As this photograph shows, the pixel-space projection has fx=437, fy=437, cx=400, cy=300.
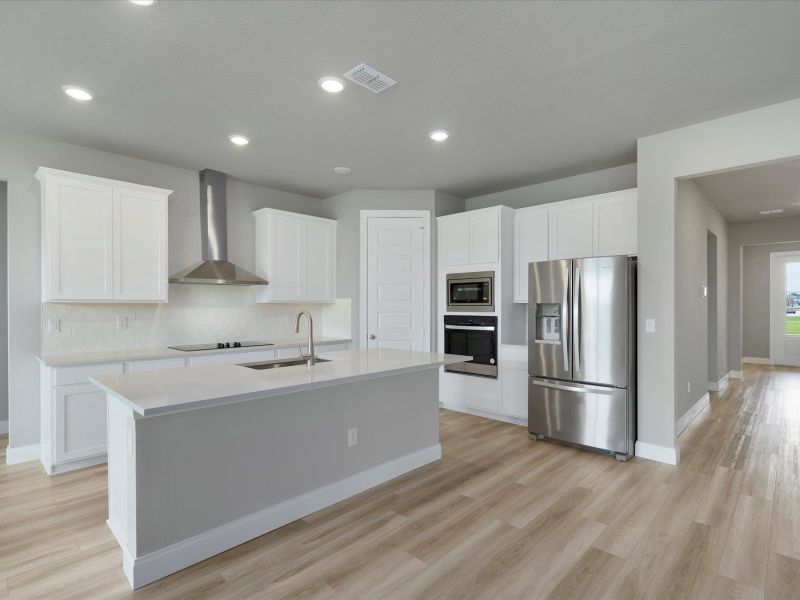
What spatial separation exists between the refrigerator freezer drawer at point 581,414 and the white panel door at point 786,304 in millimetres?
7327

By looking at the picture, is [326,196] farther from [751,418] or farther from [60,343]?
[751,418]

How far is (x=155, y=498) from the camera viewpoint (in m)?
2.11

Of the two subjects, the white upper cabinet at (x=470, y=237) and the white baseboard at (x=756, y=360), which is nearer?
the white upper cabinet at (x=470, y=237)

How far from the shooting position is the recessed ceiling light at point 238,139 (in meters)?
3.70

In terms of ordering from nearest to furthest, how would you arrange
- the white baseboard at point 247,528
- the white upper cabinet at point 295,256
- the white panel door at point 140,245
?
the white baseboard at point 247,528 < the white panel door at point 140,245 < the white upper cabinet at point 295,256

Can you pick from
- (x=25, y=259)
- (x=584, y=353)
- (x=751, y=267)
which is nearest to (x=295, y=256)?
(x=25, y=259)

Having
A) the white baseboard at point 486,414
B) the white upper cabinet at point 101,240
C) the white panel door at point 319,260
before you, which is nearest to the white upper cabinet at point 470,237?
the white panel door at point 319,260

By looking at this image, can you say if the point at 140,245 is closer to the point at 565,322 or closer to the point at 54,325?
the point at 54,325

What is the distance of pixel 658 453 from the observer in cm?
364


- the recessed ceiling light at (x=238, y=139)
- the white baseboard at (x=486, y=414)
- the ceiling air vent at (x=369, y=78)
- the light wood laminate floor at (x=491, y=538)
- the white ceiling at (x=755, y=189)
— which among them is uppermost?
the recessed ceiling light at (x=238, y=139)

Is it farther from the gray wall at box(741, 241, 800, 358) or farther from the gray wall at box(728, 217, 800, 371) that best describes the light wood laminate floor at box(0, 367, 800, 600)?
the gray wall at box(741, 241, 800, 358)

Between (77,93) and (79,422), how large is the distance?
2410 millimetres

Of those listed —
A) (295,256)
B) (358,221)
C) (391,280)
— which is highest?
(358,221)

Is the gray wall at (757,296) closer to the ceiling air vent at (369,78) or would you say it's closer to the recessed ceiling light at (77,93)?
the ceiling air vent at (369,78)
